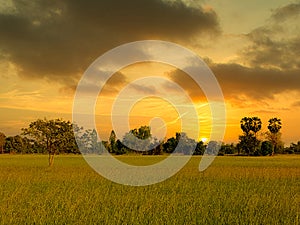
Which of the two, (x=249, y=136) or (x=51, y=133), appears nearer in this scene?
(x=51, y=133)

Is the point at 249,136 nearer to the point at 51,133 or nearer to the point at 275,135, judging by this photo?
the point at 275,135

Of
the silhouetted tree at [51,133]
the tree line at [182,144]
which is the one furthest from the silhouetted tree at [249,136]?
the silhouetted tree at [51,133]

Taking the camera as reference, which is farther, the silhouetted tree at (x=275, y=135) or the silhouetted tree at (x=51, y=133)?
the silhouetted tree at (x=275, y=135)

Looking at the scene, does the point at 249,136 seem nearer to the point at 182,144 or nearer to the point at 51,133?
the point at 182,144

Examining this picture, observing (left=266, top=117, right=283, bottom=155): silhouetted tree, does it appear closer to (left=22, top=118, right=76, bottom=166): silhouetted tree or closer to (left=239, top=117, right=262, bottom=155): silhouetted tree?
(left=239, top=117, right=262, bottom=155): silhouetted tree

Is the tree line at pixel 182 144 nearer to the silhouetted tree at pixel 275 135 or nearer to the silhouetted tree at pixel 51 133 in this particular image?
the silhouetted tree at pixel 275 135

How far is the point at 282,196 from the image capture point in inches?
707

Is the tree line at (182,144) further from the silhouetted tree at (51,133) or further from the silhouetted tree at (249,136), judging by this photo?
the silhouetted tree at (51,133)

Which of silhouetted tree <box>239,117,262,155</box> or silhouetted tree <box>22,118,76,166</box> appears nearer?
silhouetted tree <box>22,118,76,166</box>

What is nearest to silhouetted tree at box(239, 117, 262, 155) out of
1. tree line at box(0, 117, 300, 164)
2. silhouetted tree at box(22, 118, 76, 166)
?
tree line at box(0, 117, 300, 164)

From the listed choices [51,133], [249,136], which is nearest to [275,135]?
[249,136]

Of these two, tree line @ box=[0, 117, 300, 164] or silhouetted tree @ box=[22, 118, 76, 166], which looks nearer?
silhouetted tree @ box=[22, 118, 76, 166]

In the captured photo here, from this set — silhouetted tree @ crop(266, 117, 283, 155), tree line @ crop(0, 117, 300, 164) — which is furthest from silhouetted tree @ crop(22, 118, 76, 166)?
silhouetted tree @ crop(266, 117, 283, 155)

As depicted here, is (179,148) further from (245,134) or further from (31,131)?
(31,131)
